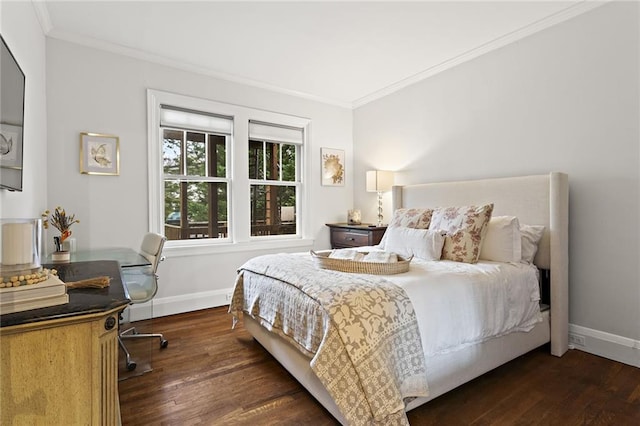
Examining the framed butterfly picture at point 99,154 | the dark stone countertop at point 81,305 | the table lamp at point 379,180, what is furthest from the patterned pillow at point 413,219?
the framed butterfly picture at point 99,154

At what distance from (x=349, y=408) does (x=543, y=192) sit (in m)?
2.27

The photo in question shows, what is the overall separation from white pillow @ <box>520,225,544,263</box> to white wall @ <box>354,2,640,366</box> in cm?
32

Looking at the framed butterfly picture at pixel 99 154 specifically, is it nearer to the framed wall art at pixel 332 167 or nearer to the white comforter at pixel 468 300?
the framed wall art at pixel 332 167

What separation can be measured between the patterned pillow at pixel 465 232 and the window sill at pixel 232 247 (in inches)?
81.2

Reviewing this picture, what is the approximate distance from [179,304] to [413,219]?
257 centimetres

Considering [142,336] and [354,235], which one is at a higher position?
[354,235]

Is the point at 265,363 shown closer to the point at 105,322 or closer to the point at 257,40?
the point at 105,322

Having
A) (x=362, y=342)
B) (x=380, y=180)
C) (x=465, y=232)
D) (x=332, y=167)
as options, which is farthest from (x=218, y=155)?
(x=362, y=342)

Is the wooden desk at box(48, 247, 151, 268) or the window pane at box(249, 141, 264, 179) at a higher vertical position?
the window pane at box(249, 141, 264, 179)

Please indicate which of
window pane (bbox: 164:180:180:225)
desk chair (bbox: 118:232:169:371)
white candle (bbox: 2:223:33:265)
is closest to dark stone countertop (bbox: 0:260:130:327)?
white candle (bbox: 2:223:33:265)

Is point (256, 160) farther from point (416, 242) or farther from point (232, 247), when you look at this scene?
point (416, 242)

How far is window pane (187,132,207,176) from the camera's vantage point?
12.3ft

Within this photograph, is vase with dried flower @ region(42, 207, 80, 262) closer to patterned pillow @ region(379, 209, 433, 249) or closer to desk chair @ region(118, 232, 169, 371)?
desk chair @ region(118, 232, 169, 371)

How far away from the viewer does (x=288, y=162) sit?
4.47 meters
